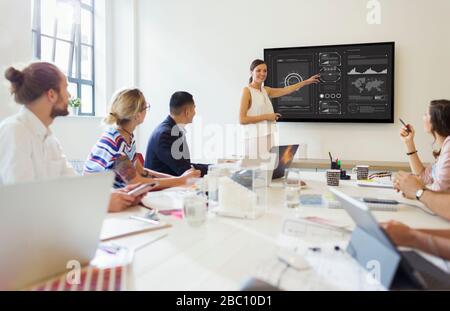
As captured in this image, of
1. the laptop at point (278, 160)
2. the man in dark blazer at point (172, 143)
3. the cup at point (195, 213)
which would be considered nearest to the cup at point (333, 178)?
the laptop at point (278, 160)

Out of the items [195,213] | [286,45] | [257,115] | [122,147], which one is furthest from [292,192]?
[286,45]

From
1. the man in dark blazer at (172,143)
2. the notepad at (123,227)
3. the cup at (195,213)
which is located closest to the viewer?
the notepad at (123,227)

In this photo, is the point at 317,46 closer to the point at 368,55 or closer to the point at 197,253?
the point at 368,55

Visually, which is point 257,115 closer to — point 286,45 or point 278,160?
point 286,45

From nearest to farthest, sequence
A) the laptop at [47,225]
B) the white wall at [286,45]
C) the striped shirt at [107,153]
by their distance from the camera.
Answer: the laptop at [47,225] → the striped shirt at [107,153] → the white wall at [286,45]

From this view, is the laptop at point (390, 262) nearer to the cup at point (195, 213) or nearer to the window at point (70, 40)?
the cup at point (195, 213)

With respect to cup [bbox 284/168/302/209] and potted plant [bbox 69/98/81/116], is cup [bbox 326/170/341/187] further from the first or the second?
potted plant [bbox 69/98/81/116]

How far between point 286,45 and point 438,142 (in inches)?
105

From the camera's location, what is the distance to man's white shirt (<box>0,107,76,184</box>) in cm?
134

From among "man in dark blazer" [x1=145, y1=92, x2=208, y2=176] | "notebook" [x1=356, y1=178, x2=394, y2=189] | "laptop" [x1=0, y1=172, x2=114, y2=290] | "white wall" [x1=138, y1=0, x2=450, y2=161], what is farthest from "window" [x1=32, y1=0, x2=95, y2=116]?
"laptop" [x1=0, y1=172, x2=114, y2=290]

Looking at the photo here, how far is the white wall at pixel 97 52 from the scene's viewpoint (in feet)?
11.4

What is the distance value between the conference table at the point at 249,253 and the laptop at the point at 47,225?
6.5 inches

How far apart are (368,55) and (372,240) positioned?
3.70 m

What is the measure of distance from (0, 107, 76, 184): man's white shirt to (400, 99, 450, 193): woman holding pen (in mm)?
1744
